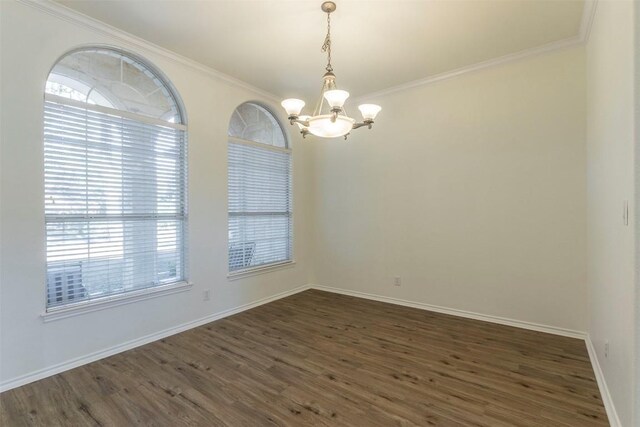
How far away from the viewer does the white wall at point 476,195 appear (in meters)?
3.04

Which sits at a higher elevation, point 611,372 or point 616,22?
point 616,22

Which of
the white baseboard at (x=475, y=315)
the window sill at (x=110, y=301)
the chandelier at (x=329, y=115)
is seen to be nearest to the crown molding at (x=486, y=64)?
the chandelier at (x=329, y=115)

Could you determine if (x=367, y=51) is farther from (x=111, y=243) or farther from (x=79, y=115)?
(x=111, y=243)

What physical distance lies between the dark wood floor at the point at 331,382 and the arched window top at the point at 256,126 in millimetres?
2454

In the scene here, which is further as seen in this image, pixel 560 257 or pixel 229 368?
pixel 560 257

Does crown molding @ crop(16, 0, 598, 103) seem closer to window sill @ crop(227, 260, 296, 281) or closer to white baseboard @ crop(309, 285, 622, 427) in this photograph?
window sill @ crop(227, 260, 296, 281)

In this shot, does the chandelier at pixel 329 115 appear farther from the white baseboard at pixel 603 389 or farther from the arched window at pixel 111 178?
the white baseboard at pixel 603 389

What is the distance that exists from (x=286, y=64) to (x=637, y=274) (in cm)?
337

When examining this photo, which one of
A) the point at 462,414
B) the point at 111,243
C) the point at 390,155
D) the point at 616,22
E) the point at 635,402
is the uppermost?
the point at 616,22

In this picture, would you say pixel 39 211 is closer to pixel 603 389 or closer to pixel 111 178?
pixel 111 178

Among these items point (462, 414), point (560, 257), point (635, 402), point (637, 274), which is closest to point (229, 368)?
point (462, 414)

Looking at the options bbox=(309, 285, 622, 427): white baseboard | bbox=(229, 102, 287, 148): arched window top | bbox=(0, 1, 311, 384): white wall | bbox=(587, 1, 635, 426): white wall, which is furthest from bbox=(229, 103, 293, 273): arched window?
bbox=(587, 1, 635, 426): white wall

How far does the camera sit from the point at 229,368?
2.50 m

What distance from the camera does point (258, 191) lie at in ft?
14.0
